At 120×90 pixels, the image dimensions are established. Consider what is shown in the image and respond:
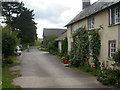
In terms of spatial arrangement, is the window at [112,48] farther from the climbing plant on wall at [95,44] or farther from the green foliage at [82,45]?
the green foliage at [82,45]

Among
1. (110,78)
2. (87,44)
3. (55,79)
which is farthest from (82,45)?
(110,78)

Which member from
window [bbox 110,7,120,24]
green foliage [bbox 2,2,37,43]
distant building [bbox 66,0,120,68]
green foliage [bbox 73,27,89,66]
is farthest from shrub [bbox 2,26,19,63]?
green foliage [bbox 2,2,37,43]

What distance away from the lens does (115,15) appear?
1216 cm

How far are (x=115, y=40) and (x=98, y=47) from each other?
255cm

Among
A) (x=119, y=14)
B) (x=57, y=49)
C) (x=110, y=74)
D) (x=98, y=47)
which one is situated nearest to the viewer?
(x=110, y=74)

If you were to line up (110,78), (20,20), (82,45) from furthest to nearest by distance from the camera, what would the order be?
(20,20) < (82,45) < (110,78)

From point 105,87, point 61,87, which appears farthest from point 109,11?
point 61,87

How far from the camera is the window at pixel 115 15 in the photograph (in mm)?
11957

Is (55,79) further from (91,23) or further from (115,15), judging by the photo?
(91,23)

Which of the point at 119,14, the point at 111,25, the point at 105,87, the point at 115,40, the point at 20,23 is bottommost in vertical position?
the point at 105,87

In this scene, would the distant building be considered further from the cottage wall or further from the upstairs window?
the upstairs window

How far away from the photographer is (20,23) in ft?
164

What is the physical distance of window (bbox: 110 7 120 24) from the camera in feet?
39.2

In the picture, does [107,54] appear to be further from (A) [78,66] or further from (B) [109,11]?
(A) [78,66]
